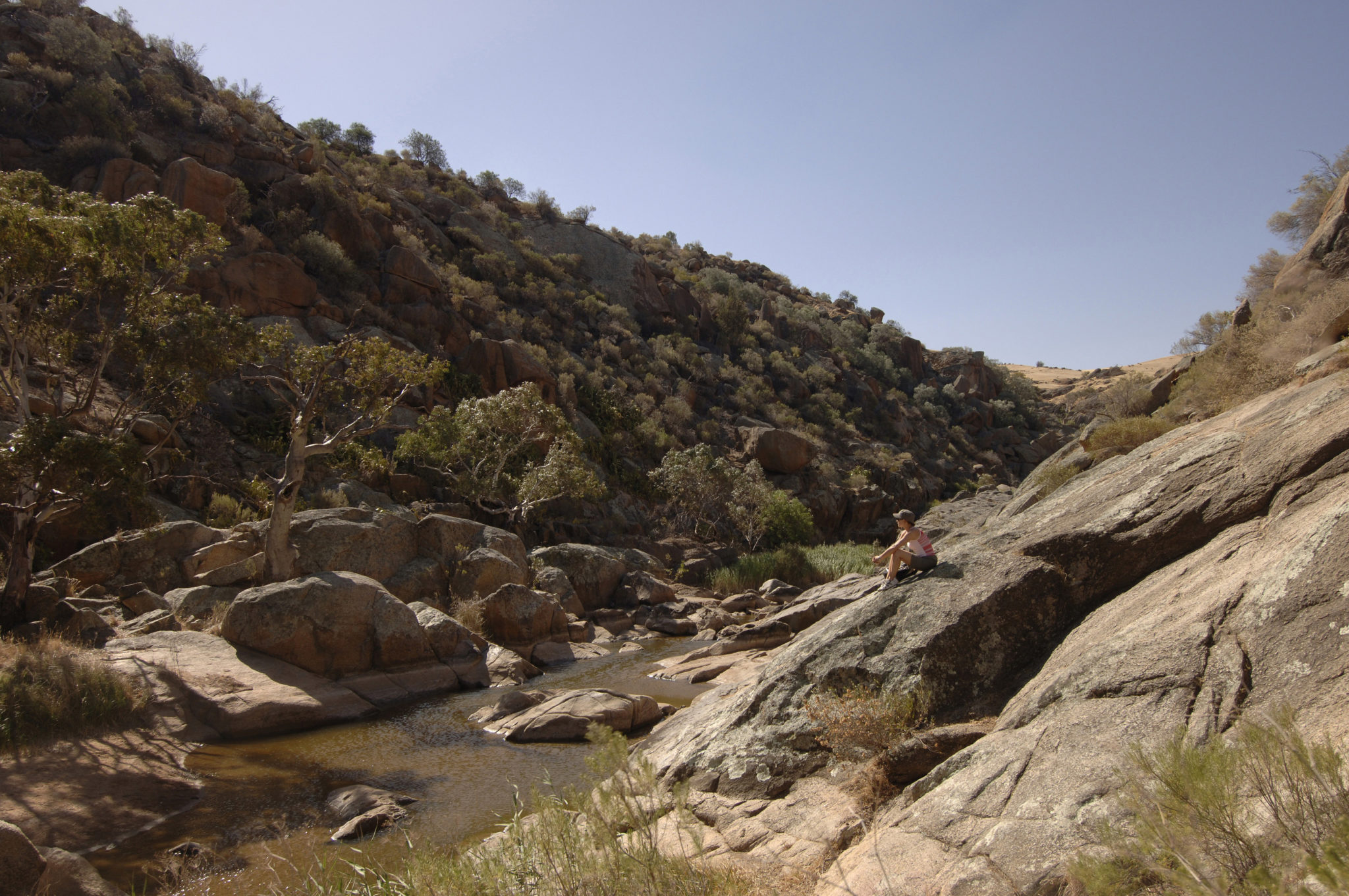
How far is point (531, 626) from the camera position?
58.7 ft

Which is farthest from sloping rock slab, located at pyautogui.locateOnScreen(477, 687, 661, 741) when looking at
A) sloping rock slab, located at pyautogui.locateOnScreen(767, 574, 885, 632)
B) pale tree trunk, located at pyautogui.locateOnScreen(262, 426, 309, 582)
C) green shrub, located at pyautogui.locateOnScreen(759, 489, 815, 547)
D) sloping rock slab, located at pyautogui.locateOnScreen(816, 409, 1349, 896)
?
green shrub, located at pyautogui.locateOnScreen(759, 489, 815, 547)

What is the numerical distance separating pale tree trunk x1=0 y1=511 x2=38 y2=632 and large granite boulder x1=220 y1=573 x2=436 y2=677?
2.86m

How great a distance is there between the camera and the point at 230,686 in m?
11.2

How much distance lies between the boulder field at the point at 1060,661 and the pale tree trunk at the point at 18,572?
33.8ft

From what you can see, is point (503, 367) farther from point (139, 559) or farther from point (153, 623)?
point (153, 623)

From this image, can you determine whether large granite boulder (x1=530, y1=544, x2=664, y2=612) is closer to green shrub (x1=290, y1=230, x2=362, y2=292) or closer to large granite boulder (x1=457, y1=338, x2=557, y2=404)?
large granite boulder (x1=457, y1=338, x2=557, y2=404)

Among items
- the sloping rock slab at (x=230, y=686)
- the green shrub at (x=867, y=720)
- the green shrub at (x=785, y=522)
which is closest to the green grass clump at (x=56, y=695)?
the sloping rock slab at (x=230, y=686)

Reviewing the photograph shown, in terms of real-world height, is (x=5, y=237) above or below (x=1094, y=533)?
above

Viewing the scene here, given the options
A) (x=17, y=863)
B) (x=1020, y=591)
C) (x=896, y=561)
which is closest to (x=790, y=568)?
(x=896, y=561)

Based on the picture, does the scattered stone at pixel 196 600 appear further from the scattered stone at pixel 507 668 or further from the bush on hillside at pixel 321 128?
the bush on hillside at pixel 321 128

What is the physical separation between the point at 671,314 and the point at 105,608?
47.6 metres

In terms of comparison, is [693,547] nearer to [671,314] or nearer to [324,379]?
[324,379]

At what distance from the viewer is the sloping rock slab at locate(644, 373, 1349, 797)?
254 inches

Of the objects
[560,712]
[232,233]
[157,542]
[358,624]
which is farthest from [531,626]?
[232,233]
